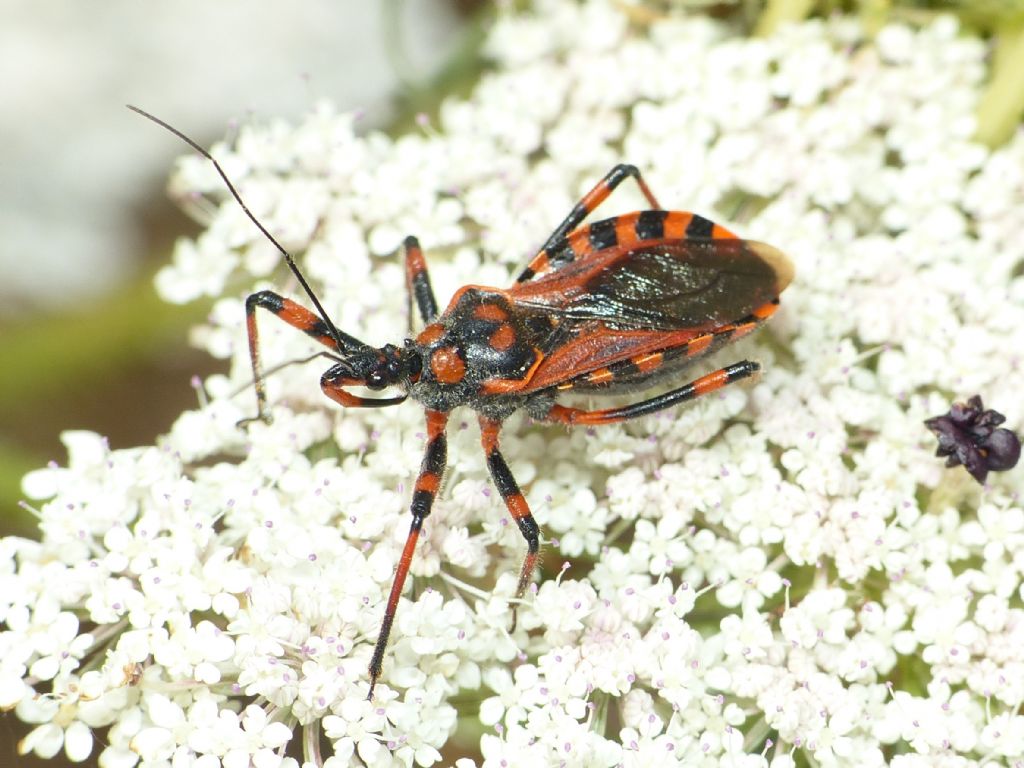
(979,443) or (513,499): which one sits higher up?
(979,443)

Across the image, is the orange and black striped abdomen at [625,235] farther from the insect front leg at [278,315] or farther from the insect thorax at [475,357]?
the insect front leg at [278,315]

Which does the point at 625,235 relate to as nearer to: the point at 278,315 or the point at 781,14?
the point at 278,315

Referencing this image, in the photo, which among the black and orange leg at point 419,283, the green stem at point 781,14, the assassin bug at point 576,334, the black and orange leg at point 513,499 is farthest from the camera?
the green stem at point 781,14

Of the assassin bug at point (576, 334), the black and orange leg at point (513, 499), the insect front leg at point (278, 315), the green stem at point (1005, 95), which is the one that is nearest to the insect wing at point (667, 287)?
the assassin bug at point (576, 334)

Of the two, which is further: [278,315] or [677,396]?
[278,315]

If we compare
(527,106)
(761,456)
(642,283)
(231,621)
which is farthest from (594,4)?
(231,621)

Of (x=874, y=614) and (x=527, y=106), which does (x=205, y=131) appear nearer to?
(x=527, y=106)

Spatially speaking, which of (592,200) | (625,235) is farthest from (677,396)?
(592,200)
